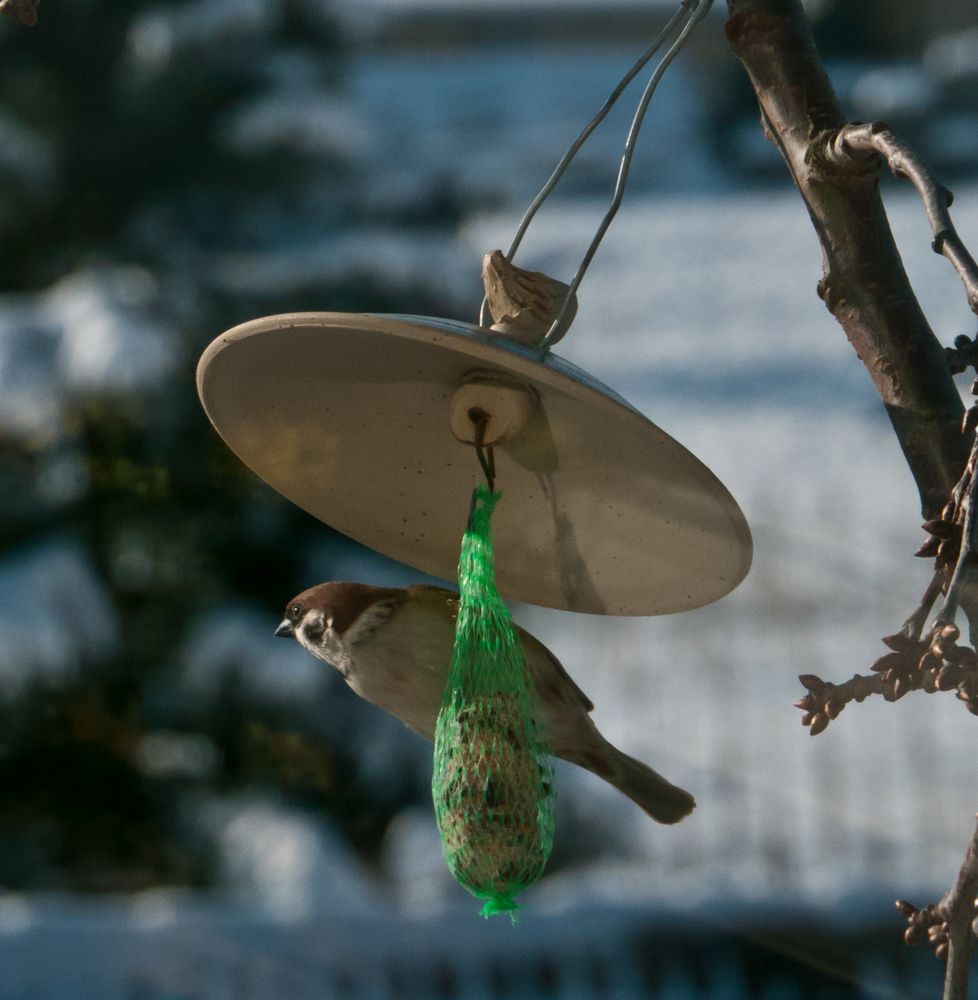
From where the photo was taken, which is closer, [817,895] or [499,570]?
[499,570]

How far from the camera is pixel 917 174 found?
92cm

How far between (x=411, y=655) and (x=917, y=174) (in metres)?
0.60

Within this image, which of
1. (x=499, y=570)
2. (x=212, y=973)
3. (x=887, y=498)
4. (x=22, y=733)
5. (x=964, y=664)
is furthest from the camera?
(x=887, y=498)

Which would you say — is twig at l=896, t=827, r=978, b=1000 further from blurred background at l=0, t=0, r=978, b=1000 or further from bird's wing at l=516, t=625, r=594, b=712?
blurred background at l=0, t=0, r=978, b=1000

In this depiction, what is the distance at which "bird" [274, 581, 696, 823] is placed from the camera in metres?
1.33

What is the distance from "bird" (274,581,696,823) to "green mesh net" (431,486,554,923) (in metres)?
0.08

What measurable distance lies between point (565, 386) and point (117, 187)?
3.73 metres

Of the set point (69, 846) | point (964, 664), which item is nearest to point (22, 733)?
point (69, 846)

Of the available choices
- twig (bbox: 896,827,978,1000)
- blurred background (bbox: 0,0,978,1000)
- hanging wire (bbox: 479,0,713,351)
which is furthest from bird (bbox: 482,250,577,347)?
blurred background (bbox: 0,0,978,1000)

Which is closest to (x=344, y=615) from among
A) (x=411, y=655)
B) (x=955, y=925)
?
(x=411, y=655)

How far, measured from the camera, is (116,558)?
13.1 ft

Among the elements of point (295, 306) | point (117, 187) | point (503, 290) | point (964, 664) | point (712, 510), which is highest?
point (117, 187)

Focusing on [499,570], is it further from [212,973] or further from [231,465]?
[231,465]

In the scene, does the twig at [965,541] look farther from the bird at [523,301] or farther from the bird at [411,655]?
the bird at [411,655]
